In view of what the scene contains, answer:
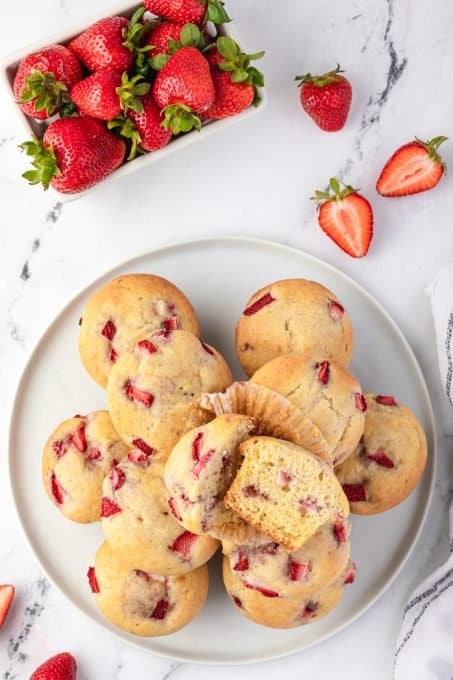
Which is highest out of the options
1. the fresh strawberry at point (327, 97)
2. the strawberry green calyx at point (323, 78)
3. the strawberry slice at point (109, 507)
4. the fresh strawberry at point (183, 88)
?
the fresh strawberry at point (183, 88)

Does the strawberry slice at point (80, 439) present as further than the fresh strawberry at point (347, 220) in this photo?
No

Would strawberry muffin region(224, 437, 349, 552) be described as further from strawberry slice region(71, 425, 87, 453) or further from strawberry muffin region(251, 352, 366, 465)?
strawberry slice region(71, 425, 87, 453)

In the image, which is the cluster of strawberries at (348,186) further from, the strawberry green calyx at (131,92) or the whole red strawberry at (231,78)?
the strawberry green calyx at (131,92)

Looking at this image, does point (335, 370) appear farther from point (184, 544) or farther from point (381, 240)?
point (381, 240)

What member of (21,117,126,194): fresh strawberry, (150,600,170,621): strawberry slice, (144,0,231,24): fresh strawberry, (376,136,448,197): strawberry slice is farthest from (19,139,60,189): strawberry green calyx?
(150,600,170,621): strawberry slice

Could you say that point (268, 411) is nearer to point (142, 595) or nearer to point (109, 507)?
point (109, 507)

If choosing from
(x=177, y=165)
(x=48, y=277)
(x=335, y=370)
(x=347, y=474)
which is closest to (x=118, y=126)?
(x=177, y=165)

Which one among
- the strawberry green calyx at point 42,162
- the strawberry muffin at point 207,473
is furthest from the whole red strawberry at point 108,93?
the strawberry muffin at point 207,473
